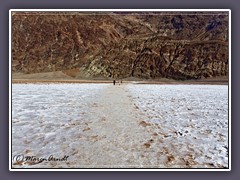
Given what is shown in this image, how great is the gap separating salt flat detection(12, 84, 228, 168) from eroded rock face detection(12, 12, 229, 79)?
1.26ft

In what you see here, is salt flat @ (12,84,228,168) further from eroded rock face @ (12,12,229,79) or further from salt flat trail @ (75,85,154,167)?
eroded rock face @ (12,12,229,79)

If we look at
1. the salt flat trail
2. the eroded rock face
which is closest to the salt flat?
the salt flat trail

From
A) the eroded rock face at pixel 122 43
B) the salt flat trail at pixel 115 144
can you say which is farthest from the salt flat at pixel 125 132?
the eroded rock face at pixel 122 43

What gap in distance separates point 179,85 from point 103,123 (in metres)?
1.45

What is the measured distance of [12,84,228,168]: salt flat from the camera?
Result: 12.9 feet

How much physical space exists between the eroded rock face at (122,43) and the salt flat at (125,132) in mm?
383

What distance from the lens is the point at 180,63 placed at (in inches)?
194

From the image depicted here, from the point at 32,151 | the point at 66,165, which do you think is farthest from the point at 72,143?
the point at 32,151

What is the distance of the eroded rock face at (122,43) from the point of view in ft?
13.9

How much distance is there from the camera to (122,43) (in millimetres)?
4914

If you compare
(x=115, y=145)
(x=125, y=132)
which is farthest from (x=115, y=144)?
(x=125, y=132)

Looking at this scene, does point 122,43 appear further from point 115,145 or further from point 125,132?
point 115,145

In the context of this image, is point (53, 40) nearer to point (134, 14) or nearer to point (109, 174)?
point (134, 14)

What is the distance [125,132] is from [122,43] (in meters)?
1.58
